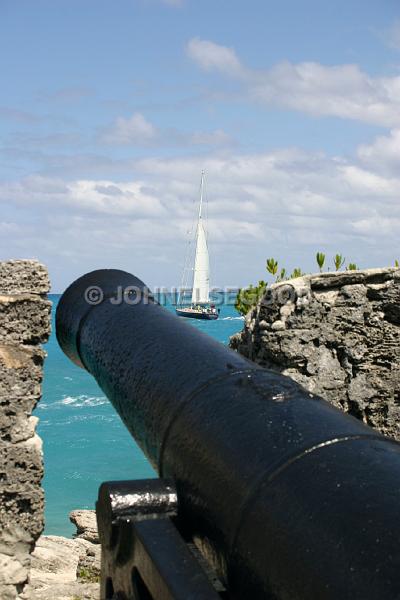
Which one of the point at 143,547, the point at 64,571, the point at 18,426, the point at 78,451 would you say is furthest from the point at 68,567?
the point at 78,451

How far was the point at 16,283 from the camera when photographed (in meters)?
3.85

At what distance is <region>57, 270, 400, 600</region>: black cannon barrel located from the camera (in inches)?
58.9

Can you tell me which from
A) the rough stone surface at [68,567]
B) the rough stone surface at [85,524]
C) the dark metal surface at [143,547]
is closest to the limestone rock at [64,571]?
the rough stone surface at [68,567]

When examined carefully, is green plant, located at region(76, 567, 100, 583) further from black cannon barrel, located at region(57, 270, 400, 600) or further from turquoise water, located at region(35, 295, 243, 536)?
turquoise water, located at region(35, 295, 243, 536)

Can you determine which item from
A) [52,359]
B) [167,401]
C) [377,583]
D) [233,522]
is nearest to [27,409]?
[167,401]

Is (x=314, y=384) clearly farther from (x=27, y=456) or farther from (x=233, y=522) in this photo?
(x=233, y=522)

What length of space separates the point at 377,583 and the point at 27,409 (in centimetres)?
268

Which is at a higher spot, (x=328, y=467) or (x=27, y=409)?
(x=328, y=467)

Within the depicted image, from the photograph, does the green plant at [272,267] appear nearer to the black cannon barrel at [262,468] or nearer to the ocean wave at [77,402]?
the black cannon barrel at [262,468]

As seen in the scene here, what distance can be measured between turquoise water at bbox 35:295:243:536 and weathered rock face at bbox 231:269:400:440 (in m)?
16.5

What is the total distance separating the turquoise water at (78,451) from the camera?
24.6 meters

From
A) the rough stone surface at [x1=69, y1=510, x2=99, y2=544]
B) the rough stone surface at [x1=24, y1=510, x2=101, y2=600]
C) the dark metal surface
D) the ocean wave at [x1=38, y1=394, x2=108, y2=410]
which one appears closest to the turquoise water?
the ocean wave at [x1=38, y1=394, x2=108, y2=410]

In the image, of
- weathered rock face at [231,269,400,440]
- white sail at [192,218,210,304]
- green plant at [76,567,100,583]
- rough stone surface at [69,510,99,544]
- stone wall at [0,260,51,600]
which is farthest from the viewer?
white sail at [192,218,210,304]

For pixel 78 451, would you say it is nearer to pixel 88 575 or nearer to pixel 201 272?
pixel 88 575
